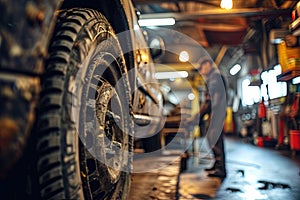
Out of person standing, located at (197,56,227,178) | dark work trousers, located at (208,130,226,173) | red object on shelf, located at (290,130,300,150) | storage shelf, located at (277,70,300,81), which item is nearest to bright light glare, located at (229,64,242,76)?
storage shelf, located at (277,70,300,81)

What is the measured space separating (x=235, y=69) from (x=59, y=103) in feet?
46.5

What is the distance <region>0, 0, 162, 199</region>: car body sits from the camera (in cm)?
59

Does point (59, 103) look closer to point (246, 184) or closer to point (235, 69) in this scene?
point (246, 184)

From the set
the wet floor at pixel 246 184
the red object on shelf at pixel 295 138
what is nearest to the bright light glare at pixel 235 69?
the red object on shelf at pixel 295 138

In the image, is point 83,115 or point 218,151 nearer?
point 83,115

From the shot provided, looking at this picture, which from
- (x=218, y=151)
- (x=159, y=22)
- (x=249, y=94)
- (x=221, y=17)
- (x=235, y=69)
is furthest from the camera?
(x=235, y=69)

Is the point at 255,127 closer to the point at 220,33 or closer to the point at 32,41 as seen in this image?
the point at 220,33

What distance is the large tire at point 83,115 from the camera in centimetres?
78

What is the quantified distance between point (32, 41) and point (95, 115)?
566 millimetres

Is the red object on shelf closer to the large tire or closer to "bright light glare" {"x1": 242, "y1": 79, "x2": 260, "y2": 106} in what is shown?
the large tire

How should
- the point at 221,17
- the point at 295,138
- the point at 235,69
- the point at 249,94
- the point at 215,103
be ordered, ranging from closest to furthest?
the point at 215,103, the point at 295,138, the point at 221,17, the point at 249,94, the point at 235,69

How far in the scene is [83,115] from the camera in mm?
973

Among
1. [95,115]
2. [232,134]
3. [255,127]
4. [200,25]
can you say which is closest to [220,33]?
[200,25]

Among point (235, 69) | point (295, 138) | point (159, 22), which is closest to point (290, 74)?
point (295, 138)
